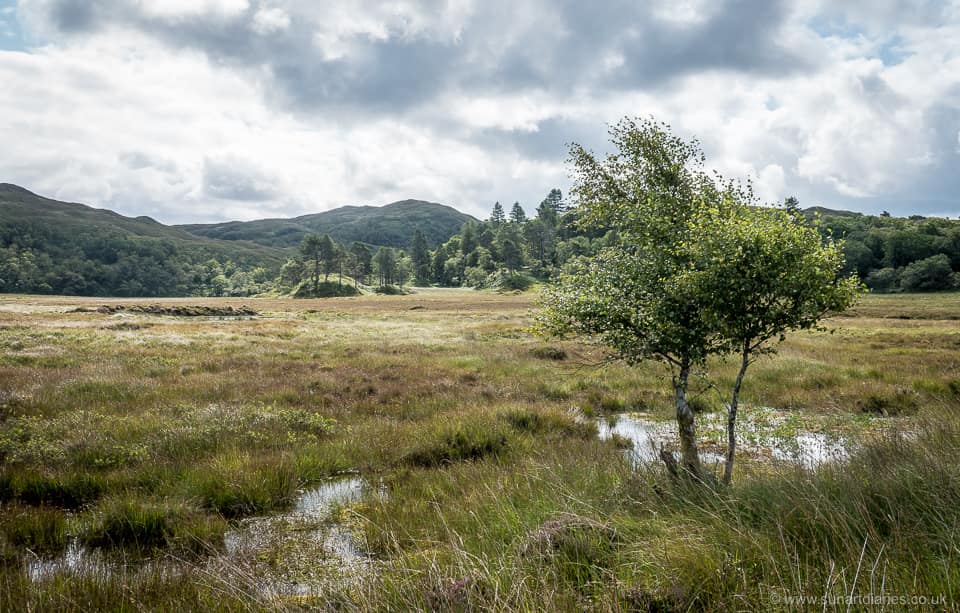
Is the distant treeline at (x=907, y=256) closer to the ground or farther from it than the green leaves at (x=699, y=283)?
farther from it

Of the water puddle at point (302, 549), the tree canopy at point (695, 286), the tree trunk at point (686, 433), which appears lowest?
the water puddle at point (302, 549)

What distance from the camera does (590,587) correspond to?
4496mm

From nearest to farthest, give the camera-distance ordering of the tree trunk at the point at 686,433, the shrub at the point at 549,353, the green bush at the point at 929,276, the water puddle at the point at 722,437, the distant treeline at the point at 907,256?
the tree trunk at the point at 686,433 → the water puddle at the point at 722,437 → the shrub at the point at 549,353 → the green bush at the point at 929,276 → the distant treeline at the point at 907,256

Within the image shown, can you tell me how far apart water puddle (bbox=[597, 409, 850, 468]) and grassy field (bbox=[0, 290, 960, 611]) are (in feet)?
0.59

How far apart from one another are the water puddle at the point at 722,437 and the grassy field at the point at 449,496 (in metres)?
0.18

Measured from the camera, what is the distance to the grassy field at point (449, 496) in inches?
162

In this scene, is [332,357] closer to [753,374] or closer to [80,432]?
[80,432]

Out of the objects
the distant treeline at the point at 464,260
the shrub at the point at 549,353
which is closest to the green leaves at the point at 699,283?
the shrub at the point at 549,353

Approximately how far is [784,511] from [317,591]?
5459mm

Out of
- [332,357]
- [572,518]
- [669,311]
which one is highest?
[669,311]

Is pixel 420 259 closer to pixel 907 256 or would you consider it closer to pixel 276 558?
pixel 907 256

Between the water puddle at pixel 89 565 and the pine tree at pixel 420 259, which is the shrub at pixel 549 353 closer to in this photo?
the water puddle at pixel 89 565

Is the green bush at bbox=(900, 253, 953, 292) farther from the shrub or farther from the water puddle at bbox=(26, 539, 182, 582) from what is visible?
the water puddle at bbox=(26, 539, 182, 582)

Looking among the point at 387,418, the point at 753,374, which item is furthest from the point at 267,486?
the point at 753,374
